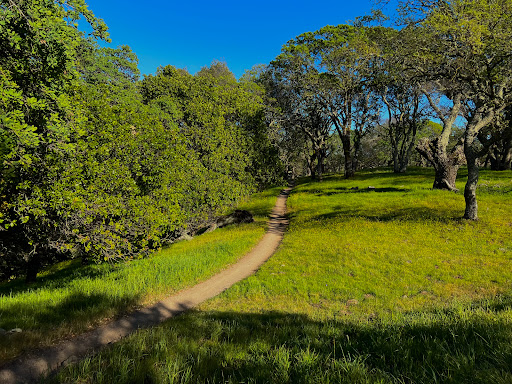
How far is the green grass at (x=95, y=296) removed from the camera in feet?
21.7

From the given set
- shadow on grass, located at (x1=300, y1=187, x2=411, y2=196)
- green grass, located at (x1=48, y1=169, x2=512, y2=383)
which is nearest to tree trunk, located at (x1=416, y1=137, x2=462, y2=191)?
green grass, located at (x1=48, y1=169, x2=512, y2=383)

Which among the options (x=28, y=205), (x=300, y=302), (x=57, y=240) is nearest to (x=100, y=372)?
(x=300, y=302)

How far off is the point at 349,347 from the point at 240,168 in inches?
887

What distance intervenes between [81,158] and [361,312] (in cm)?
1201

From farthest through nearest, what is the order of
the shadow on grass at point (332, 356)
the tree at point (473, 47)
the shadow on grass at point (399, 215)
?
the shadow on grass at point (399, 215) → the tree at point (473, 47) → the shadow on grass at point (332, 356)

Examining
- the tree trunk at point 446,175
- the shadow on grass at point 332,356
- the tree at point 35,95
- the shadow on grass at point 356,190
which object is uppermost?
the tree at point 35,95

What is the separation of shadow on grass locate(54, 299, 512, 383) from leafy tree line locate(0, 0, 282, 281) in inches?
249

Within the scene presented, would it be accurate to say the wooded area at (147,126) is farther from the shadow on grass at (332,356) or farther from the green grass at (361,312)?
the shadow on grass at (332,356)

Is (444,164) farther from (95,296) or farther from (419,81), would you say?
(95,296)

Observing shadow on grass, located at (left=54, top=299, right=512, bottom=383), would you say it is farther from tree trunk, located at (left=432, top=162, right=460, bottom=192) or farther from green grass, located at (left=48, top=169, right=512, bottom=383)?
tree trunk, located at (left=432, top=162, right=460, bottom=192)

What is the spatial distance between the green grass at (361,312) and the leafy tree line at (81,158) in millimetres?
5757

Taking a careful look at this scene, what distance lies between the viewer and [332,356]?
3.80 metres

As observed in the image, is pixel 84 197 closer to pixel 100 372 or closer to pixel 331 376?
pixel 100 372

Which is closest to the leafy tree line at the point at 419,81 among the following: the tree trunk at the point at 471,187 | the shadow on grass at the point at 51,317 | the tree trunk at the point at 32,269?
the tree trunk at the point at 471,187
